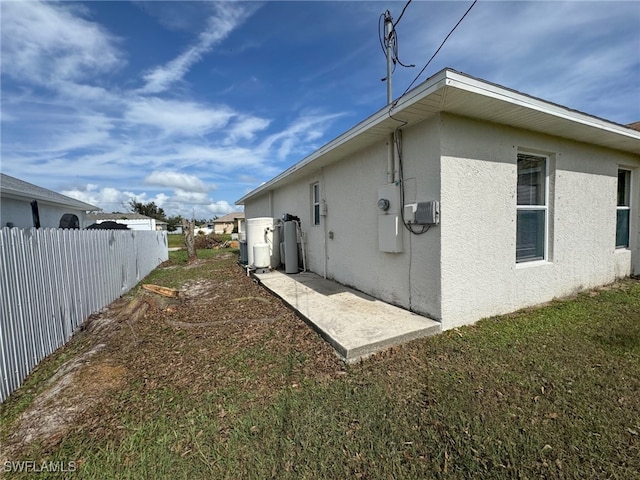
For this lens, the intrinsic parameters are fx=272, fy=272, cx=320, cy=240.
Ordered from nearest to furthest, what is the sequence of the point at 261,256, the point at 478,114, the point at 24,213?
the point at 478,114
the point at 261,256
the point at 24,213

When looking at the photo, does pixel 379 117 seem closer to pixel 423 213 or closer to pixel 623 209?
pixel 423 213

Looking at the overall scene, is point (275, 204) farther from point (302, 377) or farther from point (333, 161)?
point (302, 377)

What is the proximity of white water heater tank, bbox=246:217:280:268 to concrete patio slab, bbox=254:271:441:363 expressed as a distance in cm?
280

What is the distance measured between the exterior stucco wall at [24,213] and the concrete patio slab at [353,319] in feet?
32.6

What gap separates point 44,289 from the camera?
3369 millimetres

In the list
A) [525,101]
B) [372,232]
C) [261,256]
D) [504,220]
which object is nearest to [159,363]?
[372,232]

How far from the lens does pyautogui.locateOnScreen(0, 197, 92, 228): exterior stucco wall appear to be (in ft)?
28.9

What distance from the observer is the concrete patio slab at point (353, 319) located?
121 inches

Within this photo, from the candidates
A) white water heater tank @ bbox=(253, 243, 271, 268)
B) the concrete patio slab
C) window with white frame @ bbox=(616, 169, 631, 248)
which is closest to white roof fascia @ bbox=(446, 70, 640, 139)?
window with white frame @ bbox=(616, 169, 631, 248)

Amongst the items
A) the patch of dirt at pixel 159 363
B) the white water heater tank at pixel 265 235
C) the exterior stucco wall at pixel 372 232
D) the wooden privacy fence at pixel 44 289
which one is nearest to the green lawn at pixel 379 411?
the patch of dirt at pixel 159 363

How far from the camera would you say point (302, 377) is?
2697 millimetres

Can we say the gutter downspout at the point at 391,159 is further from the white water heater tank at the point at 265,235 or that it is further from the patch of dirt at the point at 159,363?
the white water heater tank at the point at 265,235

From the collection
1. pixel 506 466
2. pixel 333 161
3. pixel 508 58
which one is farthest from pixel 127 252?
pixel 508 58

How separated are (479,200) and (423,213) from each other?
2.82ft
